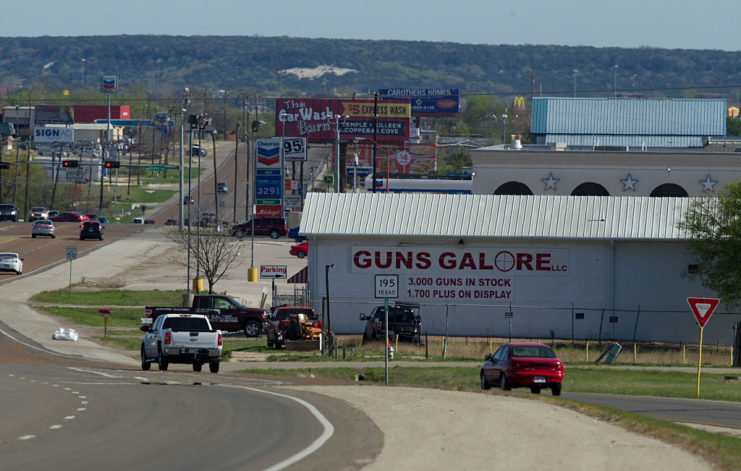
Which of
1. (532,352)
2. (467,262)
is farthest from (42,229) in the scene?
(532,352)

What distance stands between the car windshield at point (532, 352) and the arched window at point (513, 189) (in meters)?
40.8

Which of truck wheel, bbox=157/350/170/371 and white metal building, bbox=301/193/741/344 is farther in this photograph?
white metal building, bbox=301/193/741/344

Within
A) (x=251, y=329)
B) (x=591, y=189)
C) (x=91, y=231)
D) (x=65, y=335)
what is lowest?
(x=65, y=335)

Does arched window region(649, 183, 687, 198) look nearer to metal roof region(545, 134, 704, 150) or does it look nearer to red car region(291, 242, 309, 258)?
metal roof region(545, 134, 704, 150)

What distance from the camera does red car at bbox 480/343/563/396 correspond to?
2691 centimetres

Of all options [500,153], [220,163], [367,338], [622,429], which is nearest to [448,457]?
[622,429]

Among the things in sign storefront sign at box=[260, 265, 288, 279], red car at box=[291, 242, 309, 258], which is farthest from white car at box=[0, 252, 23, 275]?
sign storefront sign at box=[260, 265, 288, 279]

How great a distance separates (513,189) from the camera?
225ft

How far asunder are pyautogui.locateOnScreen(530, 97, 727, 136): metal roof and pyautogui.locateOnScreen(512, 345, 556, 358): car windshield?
57774mm

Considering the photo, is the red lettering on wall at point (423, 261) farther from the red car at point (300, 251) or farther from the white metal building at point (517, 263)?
the red car at point (300, 251)

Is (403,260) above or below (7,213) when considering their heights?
below

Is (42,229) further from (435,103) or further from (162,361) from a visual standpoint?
(435,103)

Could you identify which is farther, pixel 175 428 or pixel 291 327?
pixel 291 327

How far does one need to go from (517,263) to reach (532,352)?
24.7m
